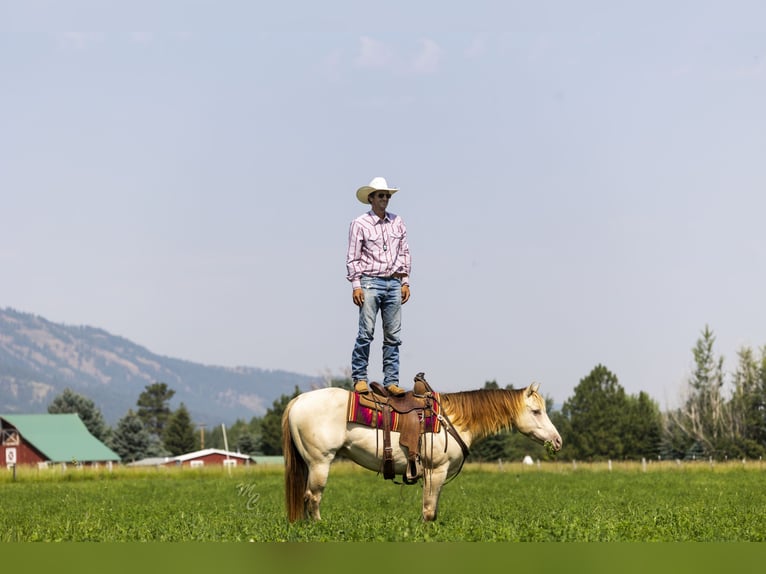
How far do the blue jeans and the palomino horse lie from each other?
22.0 inches

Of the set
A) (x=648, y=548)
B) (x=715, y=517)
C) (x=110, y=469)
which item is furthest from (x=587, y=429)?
(x=648, y=548)

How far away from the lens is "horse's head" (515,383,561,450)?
504 inches

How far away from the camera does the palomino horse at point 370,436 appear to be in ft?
39.9

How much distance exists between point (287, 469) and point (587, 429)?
281 feet

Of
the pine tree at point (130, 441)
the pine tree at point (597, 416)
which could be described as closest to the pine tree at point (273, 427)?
the pine tree at point (130, 441)

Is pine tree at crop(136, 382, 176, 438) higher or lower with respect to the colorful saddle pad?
higher

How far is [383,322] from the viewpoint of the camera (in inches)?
486

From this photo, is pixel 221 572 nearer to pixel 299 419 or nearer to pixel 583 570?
pixel 583 570

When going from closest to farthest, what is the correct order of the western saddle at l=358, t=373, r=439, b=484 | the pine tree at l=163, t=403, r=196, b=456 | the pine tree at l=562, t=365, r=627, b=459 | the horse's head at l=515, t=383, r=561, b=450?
the western saddle at l=358, t=373, r=439, b=484, the horse's head at l=515, t=383, r=561, b=450, the pine tree at l=562, t=365, r=627, b=459, the pine tree at l=163, t=403, r=196, b=456

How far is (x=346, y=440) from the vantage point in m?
12.2

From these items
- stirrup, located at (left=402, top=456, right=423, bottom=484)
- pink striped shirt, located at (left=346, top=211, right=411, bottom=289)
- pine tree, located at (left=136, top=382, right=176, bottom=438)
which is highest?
pine tree, located at (left=136, top=382, right=176, bottom=438)

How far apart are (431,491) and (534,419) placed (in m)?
1.75

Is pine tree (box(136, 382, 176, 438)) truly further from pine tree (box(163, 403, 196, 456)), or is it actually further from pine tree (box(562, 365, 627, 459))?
pine tree (box(562, 365, 627, 459))

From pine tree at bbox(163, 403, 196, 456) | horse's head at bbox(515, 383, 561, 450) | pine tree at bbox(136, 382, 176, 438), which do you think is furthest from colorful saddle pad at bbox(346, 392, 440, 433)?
pine tree at bbox(136, 382, 176, 438)
